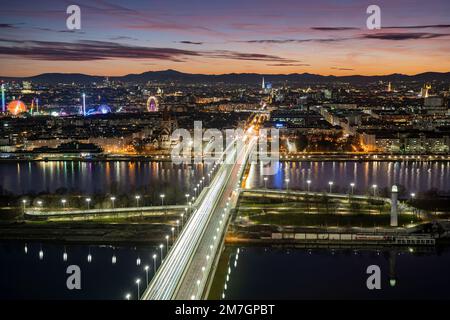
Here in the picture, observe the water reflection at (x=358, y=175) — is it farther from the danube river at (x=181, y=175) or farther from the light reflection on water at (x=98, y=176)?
the light reflection on water at (x=98, y=176)

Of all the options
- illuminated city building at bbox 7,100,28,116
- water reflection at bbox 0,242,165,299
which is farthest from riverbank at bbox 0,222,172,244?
illuminated city building at bbox 7,100,28,116

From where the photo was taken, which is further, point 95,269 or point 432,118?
point 432,118

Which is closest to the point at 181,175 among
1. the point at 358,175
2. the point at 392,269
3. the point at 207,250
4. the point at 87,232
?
the point at 358,175

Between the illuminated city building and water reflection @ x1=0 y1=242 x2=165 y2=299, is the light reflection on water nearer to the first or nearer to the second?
water reflection @ x1=0 y1=242 x2=165 y2=299

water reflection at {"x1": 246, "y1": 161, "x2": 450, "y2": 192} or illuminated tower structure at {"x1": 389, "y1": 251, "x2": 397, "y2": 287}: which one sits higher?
water reflection at {"x1": 246, "y1": 161, "x2": 450, "y2": 192}

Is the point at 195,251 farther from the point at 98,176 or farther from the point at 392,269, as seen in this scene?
the point at 98,176

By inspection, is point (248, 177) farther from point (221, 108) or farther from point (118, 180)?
point (221, 108)

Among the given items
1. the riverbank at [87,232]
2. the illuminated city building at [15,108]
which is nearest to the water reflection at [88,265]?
the riverbank at [87,232]

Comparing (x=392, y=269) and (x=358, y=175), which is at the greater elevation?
(x=358, y=175)

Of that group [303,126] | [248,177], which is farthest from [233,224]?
[303,126]

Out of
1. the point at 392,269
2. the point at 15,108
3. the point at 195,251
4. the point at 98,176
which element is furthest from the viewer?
the point at 15,108

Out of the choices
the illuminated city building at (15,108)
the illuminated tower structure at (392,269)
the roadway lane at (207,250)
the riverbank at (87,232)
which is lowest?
the illuminated tower structure at (392,269)
